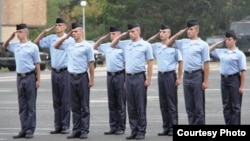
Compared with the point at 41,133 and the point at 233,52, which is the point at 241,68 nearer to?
the point at 233,52

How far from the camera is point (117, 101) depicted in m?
16.8

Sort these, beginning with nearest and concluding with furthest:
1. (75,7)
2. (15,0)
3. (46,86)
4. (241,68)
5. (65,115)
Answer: (241,68) → (65,115) → (46,86) → (15,0) → (75,7)

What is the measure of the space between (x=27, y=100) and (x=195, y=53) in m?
3.15

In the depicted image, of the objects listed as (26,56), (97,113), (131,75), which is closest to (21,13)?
(97,113)

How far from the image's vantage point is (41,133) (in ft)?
55.4

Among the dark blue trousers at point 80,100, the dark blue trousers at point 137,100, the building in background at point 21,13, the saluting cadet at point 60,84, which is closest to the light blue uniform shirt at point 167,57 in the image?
the dark blue trousers at point 137,100

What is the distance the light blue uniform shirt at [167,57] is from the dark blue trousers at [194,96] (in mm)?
541

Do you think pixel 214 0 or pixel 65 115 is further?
pixel 214 0

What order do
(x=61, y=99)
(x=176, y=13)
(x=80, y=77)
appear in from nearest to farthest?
1. (x=80, y=77)
2. (x=61, y=99)
3. (x=176, y=13)

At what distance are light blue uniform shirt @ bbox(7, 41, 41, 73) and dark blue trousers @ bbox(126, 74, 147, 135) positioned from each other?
1.72 meters

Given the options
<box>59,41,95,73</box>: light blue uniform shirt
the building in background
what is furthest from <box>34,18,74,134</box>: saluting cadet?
the building in background

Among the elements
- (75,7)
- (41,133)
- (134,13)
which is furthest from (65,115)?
(75,7)

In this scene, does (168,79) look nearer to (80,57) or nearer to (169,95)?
(169,95)

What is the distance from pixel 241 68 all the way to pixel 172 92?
1.39 m
